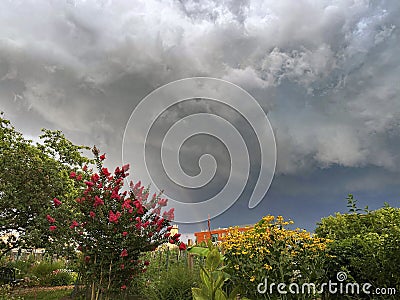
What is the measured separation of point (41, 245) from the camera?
31.7 feet

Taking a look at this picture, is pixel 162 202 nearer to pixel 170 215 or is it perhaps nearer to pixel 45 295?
pixel 170 215

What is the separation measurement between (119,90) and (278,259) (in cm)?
494

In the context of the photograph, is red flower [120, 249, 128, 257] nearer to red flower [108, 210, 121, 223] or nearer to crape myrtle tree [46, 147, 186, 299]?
crape myrtle tree [46, 147, 186, 299]

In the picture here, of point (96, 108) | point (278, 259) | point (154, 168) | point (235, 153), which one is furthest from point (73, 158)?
point (278, 259)

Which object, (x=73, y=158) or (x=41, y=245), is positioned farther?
(x=73, y=158)

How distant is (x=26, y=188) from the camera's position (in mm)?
9938

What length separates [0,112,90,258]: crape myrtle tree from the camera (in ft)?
31.6

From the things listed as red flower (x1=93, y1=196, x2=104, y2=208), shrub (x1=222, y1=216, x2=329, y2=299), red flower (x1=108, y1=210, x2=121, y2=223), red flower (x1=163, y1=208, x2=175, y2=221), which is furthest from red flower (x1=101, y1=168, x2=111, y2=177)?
shrub (x1=222, y1=216, x2=329, y2=299)

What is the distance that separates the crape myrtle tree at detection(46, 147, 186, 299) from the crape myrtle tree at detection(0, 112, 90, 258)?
434 centimetres

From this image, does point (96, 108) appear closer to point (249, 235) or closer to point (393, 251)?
point (249, 235)

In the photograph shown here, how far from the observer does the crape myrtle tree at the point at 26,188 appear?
964cm

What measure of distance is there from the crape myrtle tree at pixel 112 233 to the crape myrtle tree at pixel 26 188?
434 cm

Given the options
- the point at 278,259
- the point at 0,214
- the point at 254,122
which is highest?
the point at 254,122

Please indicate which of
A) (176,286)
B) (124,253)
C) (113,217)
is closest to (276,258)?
(176,286)
